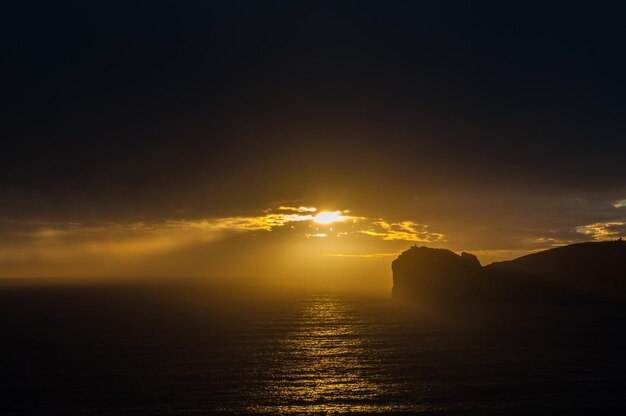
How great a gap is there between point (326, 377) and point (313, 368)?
6207 millimetres

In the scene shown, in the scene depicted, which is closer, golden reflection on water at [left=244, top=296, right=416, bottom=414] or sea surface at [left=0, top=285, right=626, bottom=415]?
golden reflection on water at [left=244, top=296, right=416, bottom=414]

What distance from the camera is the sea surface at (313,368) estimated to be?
5238 cm

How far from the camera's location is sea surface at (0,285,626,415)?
52375mm

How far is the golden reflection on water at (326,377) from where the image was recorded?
5219 cm

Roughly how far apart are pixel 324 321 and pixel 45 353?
77.6m

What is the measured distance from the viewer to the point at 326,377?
65688 millimetres

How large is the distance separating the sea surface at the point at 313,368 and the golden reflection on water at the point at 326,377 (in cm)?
23

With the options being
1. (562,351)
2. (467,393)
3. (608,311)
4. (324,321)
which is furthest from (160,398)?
(608,311)

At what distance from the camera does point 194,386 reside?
59.9 metres

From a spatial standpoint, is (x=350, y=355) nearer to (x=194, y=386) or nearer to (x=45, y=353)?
(x=194, y=386)

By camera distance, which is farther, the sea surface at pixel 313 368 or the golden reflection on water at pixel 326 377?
the sea surface at pixel 313 368

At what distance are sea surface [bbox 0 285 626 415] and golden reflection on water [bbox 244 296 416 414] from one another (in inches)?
9.1

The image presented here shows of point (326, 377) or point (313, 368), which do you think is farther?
point (313, 368)

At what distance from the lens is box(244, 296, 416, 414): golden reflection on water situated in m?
52.2
